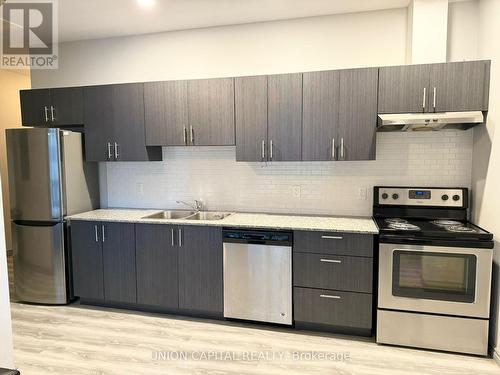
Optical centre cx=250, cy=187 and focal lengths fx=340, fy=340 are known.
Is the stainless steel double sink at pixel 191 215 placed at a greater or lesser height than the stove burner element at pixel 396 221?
lesser

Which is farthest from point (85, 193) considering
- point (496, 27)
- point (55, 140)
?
point (496, 27)

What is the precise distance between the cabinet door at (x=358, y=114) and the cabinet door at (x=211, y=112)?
1042 mm

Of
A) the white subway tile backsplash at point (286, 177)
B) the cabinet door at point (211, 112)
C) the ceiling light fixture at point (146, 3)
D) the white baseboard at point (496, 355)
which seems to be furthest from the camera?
the cabinet door at point (211, 112)

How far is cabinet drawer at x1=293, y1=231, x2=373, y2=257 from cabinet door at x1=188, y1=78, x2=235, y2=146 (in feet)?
3.78

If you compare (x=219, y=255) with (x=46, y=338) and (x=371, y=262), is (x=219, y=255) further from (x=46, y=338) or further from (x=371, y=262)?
(x=46, y=338)

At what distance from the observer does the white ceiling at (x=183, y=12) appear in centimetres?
300

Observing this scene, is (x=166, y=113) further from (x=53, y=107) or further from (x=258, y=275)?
(x=258, y=275)

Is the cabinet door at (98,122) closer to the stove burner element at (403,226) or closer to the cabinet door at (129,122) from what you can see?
the cabinet door at (129,122)

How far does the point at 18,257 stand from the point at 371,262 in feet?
11.6

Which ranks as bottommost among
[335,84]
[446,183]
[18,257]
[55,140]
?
[18,257]

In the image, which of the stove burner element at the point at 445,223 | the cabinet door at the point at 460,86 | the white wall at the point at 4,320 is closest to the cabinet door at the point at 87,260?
the white wall at the point at 4,320

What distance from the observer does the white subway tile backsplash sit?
3.15 meters

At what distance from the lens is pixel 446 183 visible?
3.14 metres

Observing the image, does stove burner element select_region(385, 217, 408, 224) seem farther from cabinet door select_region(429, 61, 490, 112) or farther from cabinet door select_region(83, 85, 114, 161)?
cabinet door select_region(83, 85, 114, 161)
